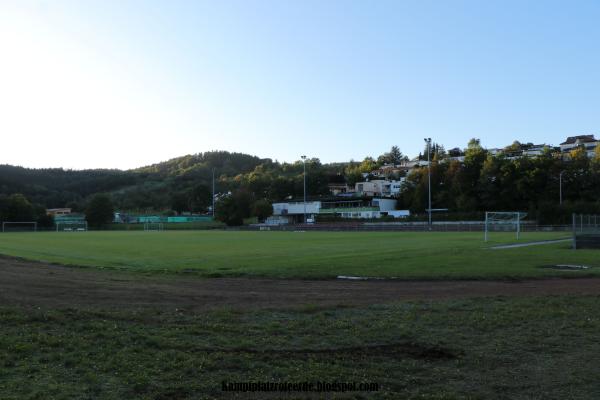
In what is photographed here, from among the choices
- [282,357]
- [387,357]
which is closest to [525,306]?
[387,357]

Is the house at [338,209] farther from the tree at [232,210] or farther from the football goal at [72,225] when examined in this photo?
the football goal at [72,225]

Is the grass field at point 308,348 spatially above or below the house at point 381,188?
below

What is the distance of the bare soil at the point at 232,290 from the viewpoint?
13359mm

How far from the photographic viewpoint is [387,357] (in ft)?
27.4

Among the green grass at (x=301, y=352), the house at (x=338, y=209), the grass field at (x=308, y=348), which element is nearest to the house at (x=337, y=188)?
the house at (x=338, y=209)

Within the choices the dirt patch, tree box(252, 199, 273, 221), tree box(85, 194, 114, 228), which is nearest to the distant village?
tree box(252, 199, 273, 221)

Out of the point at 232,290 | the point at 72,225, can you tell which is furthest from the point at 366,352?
the point at 72,225

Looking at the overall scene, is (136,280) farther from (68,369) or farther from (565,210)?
(565,210)

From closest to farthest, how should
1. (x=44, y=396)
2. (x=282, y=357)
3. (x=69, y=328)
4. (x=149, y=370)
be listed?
1. (x=44, y=396)
2. (x=149, y=370)
3. (x=282, y=357)
4. (x=69, y=328)

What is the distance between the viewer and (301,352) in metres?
8.55

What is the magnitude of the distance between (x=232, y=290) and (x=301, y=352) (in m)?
8.14

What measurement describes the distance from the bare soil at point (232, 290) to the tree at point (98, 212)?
402 feet

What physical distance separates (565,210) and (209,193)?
12941cm

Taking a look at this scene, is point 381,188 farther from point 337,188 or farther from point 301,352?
point 301,352
